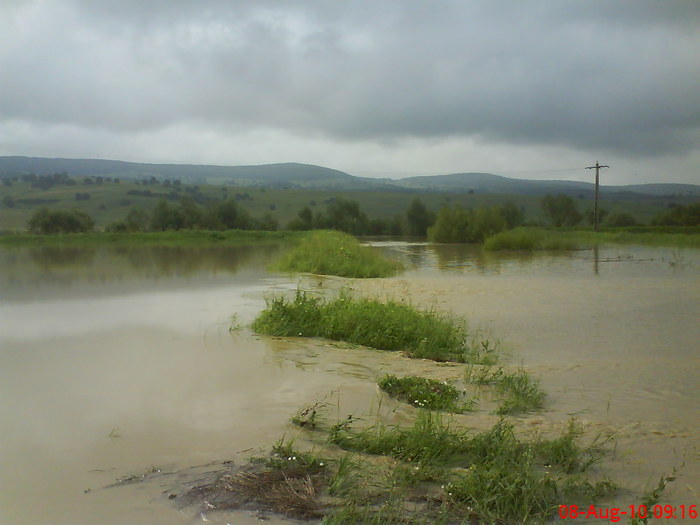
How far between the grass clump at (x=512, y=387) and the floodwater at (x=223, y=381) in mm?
178

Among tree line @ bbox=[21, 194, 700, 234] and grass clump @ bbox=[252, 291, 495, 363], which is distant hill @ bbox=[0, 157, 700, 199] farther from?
grass clump @ bbox=[252, 291, 495, 363]

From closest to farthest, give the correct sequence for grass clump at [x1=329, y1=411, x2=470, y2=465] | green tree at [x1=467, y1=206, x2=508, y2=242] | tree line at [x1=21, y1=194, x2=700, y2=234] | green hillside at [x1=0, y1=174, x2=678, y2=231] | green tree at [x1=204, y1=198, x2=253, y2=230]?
grass clump at [x1=329, y1=411, x2=470, y2=465]
green tree at [x1=467, y1=206, x2=508, y2=242]
tree line at [x1=21, y1=194, x2=700, y2=234]
green tree at [x1=204, y1=198, x2=253, y2=230]
green hillside at [x1=0, y1=174, x2=678, y2=231]

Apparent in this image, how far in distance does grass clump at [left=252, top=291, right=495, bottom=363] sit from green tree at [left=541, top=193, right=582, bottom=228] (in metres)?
60.7

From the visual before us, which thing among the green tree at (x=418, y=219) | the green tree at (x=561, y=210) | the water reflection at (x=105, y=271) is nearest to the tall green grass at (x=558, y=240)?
the water reflection at (x=105, y=271)

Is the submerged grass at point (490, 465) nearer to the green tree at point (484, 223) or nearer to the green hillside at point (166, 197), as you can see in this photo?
the green tree at point (484, 223)

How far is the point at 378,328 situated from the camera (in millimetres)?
9570

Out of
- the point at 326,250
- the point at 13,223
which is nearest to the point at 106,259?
the point at 326,250

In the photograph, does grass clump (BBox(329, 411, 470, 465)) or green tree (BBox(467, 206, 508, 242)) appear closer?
grass clump (BBox(329, 411, 470, 465))

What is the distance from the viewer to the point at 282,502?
13.2 feet

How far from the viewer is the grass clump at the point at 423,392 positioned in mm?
6176

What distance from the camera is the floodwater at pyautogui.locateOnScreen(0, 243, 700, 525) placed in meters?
4.55

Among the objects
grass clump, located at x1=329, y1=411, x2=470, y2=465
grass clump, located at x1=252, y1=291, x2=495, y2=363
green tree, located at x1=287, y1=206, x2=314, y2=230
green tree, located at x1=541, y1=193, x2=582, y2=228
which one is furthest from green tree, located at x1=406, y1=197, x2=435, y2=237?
grass clump, located at x1=329, y1=411, x2=470, y2=465

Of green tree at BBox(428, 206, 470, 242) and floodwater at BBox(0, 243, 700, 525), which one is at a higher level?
green tree at BBox(428, 206, 470, 242)

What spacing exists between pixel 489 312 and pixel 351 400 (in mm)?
7157
